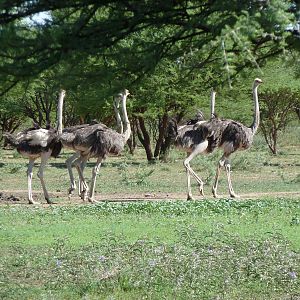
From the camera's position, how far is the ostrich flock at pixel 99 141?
59.7 feet

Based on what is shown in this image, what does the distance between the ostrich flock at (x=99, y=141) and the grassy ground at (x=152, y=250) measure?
2.84 feet

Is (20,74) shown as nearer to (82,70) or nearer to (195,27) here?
(82,70)

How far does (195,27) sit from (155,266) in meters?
2.96

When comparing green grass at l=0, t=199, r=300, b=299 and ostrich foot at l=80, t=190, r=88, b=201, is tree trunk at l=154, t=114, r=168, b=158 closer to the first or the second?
ostrich foot at l=80, t=190, r=88, b=201

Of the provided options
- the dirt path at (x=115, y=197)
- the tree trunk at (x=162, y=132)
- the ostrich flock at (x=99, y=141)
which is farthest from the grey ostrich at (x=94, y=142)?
the tree trunk at (x=162, y=132)

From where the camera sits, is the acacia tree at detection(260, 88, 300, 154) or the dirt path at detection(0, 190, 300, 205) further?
the acacia tree at detection(260, 88, 300, 154)

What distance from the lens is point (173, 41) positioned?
7352 mm

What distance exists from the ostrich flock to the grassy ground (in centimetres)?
87

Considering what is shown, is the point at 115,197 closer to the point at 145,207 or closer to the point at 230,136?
the point at 230,136

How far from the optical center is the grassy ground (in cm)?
832

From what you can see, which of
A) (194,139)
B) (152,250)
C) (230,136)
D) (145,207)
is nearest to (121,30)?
(152,250)

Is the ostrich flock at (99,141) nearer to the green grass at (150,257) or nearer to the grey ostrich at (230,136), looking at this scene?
the grey ostrich at (230,136)

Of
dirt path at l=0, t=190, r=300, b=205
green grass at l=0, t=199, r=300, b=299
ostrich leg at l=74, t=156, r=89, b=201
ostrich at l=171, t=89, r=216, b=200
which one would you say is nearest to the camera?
green grass at l=0, t=199, r=300, b=299

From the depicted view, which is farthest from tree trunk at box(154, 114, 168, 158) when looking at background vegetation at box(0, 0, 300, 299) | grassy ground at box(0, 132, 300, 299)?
background vegetation at box(0, 0, 300, 299)
